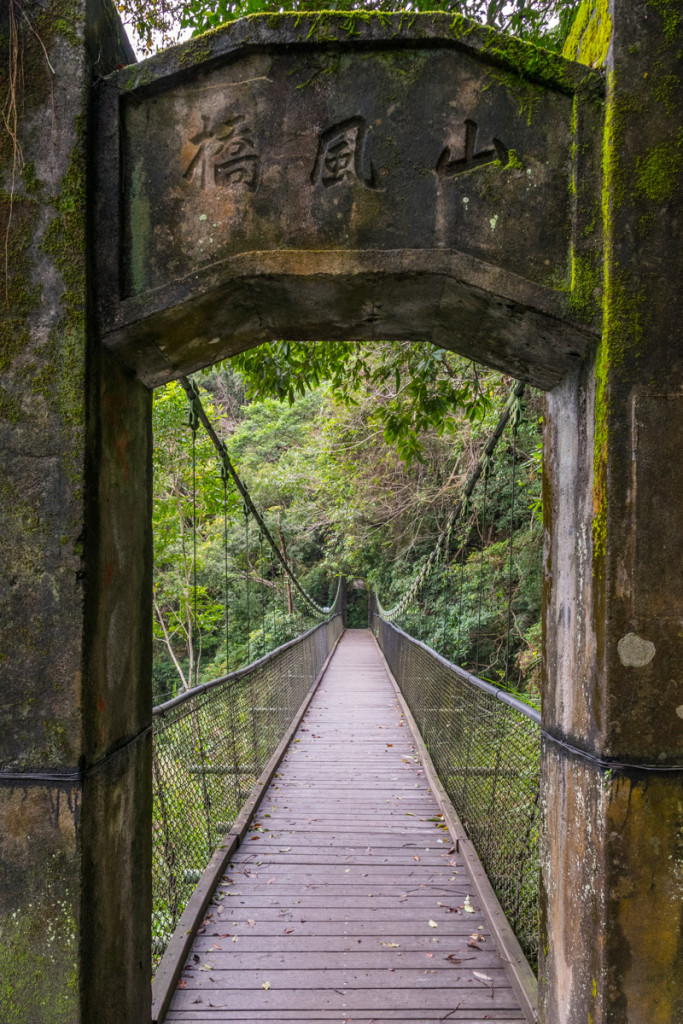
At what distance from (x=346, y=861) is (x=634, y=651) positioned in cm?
212

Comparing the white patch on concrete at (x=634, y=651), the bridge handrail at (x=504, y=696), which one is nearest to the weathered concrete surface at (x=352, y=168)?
the white patch on concrete at (x=634, y=651)

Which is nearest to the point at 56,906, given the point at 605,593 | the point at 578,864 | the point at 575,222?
the point at 578,864

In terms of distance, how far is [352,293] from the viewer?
133 cm

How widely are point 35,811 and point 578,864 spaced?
1.04m

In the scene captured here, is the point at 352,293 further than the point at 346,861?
No

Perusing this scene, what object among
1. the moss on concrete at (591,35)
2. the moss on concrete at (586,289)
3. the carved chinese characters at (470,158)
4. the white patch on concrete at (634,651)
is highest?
the moss on concrete at (591,35)

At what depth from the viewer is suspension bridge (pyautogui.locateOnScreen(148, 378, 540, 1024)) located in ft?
6.04

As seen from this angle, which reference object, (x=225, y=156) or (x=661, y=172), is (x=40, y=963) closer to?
(x=225, y=156)

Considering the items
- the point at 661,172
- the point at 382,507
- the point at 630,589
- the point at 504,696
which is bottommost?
the point at 504,696

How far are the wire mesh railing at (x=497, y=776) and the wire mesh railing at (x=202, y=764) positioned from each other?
41.8 inches

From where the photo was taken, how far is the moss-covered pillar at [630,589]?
1.14m

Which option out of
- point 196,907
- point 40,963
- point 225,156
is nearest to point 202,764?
point 196,907

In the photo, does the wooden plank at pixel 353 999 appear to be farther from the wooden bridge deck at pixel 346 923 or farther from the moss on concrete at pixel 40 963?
the moss on concrete at pixel 40 963

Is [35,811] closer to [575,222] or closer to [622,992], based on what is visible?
[622,992]
